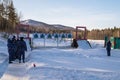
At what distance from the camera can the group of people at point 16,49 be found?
23.4 metres

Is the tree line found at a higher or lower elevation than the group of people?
higher

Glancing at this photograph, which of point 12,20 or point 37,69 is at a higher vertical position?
point 12,20

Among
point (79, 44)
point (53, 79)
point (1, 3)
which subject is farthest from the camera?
point (1, 3)

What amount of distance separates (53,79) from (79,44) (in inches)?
1155

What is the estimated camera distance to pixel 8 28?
6506 cm

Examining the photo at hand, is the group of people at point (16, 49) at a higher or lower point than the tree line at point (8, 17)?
lower

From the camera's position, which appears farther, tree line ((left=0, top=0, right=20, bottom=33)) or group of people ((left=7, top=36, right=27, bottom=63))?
tree line ((left=0, top=0, right=20, bottom=33))

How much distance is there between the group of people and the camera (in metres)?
23.4

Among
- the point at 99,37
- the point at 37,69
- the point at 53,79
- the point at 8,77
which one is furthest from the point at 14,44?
the point at 99,37

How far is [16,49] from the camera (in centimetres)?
2411

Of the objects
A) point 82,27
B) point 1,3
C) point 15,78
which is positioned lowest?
point 15,78

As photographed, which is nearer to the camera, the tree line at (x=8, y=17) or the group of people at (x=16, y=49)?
the group of people at (x=16, y=49)

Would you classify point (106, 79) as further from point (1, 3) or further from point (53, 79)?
point (1, 3)

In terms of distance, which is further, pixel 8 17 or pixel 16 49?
pixel 8 17
